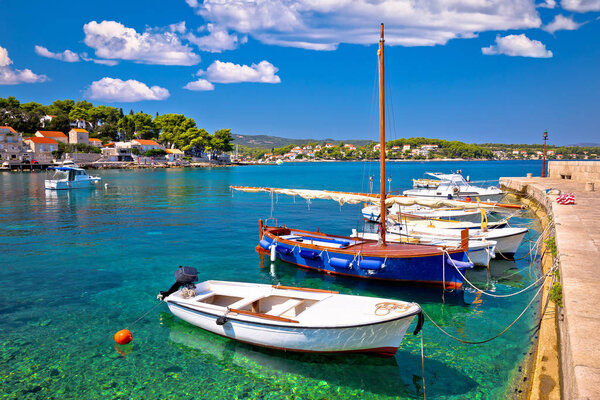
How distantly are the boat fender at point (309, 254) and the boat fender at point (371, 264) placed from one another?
2.06m

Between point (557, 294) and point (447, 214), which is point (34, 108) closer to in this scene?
point (447, 214)

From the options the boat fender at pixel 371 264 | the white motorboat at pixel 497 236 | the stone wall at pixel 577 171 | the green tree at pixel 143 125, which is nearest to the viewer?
the boat fender at pixel 371 264

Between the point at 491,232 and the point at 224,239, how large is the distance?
14.7 meters

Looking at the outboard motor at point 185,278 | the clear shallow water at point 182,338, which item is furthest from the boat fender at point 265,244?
the outboard motor at point 185,278

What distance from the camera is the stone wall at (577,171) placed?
35.2 m

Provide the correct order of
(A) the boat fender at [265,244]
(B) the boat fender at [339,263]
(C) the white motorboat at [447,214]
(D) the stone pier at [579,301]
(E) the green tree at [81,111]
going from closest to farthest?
(D) the stone pier at [579,301] → (B) the boat fender at [339,263] → (A) the boat fender at [265,244] → (C) the white motorboat at [447,214] → (E) the green tree at [81,111]

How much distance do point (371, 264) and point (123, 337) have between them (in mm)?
8248

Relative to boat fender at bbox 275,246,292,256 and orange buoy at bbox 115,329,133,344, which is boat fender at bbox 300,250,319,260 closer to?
boat fender at bbox 275,246,292,256

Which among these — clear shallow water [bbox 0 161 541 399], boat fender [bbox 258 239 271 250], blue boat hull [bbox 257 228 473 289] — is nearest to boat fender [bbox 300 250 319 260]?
blue boat hull [bbox 257 228 473 289]

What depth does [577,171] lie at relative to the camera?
39.6 m

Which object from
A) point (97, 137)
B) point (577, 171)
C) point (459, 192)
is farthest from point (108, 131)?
point (577, 171)

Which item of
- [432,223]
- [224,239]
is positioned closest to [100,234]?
[224,239]

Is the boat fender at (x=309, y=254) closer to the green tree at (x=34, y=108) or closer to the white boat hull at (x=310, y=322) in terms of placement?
the white boat hull at (x=310, y=322)

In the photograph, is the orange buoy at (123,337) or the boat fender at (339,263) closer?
the orange buoy at (123,337)
